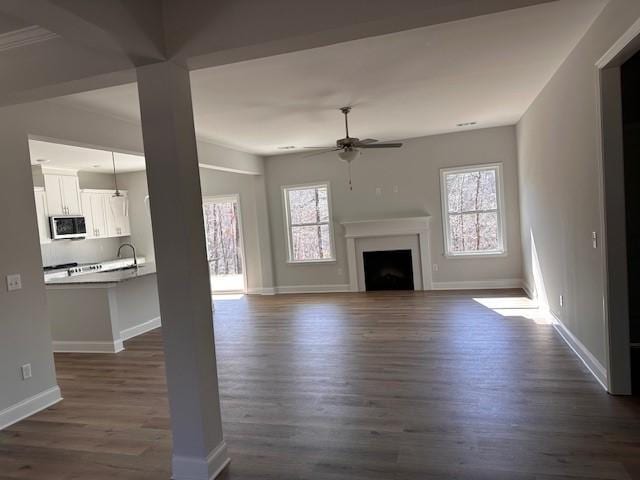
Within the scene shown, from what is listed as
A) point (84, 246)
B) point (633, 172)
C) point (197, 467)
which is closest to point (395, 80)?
point (633, 172)

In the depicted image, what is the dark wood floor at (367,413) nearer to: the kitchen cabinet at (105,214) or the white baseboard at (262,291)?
the white baseboard at (262,291)

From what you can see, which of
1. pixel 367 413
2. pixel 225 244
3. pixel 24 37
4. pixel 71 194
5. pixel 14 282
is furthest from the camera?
pixel 225 244

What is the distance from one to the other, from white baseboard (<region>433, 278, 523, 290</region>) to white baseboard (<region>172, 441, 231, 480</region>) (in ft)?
18.8

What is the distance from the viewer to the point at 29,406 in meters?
3.46

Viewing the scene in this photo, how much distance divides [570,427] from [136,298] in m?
4.98

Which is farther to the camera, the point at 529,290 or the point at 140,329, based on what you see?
the point at 529,290

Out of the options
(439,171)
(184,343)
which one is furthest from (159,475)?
(439,171)

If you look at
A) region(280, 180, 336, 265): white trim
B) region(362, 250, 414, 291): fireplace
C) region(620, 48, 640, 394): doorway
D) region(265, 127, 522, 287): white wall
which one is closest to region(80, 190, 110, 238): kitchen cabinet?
region(265, 127, 522, 287): white wall

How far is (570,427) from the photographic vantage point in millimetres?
2617

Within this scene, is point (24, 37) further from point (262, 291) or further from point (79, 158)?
point (262, 291)

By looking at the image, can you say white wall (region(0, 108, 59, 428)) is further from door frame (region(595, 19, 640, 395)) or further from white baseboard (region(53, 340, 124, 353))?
door frame (region(595, 19, 640, 395))

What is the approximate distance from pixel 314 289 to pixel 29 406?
5.22 meters

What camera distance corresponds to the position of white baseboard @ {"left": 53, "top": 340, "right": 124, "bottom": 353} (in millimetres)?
5008

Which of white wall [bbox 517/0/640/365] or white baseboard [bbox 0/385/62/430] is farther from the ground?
white wall [bbox 517/0/640/365]
